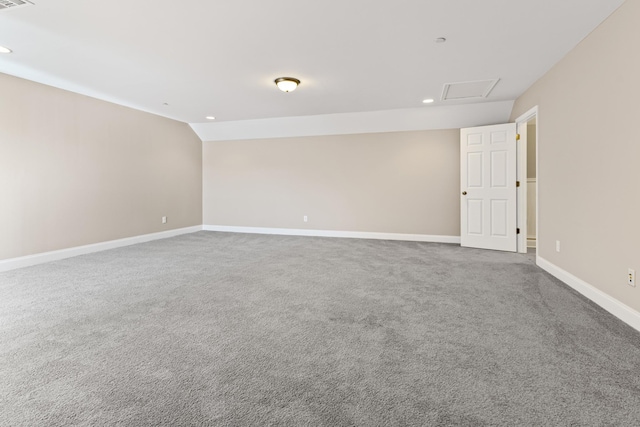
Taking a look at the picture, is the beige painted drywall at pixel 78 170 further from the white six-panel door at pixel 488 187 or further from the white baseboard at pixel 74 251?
the white six-panel door at pixel 488 187

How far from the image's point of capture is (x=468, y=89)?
451 cm

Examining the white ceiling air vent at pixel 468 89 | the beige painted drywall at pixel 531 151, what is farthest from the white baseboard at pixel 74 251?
the beige painted drywall at pixel 531 151

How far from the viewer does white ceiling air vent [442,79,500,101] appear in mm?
4245

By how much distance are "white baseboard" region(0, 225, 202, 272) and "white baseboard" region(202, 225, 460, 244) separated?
127cm

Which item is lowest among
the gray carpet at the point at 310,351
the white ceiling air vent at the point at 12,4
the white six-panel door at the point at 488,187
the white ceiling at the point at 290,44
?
the gray carpet at the point at 310,351

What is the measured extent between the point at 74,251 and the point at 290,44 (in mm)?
4432

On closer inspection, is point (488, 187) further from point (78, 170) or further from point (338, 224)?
point (78, 170)

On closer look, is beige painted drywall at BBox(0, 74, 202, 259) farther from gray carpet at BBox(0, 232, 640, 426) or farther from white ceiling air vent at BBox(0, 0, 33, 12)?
white ceiling air vent at BBox(0, 0, 33, 12)

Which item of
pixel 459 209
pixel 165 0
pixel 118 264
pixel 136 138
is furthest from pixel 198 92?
pixel 459 209

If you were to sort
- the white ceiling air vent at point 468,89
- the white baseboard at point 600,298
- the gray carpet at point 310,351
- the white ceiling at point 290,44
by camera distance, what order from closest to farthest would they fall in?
the gray carpet at point 310,351 → the white baseboard at point 600,298 → the white ceiling at point 290,44 → the white ceiling air vent at point 468,89

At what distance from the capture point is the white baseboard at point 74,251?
405cm

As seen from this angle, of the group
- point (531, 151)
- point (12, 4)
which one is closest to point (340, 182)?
point (531, 151)

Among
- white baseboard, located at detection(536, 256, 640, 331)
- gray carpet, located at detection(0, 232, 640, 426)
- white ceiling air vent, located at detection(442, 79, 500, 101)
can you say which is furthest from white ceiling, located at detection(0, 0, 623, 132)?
gray carpet, located at detection(0, 232, 640, 426)

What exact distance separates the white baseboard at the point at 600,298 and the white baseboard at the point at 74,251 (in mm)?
6456
